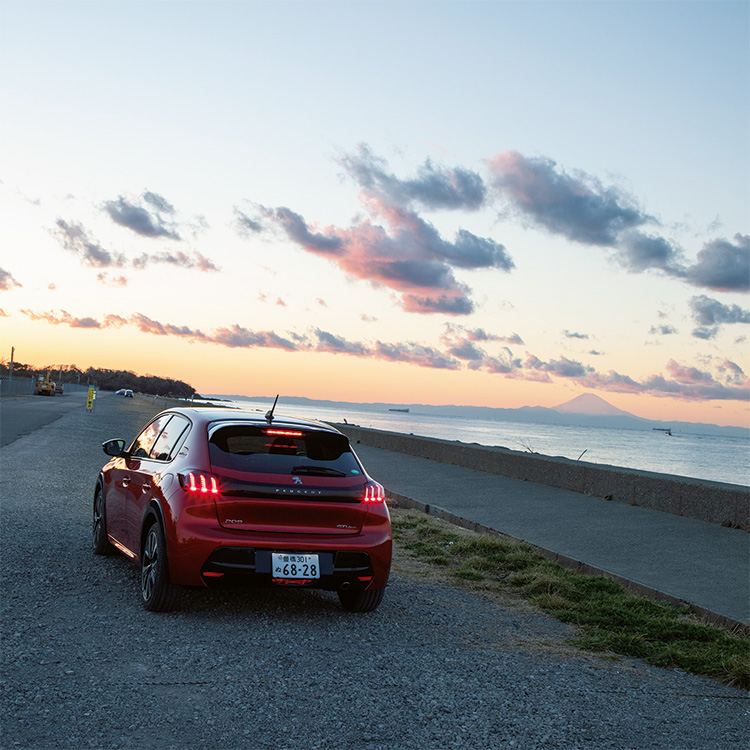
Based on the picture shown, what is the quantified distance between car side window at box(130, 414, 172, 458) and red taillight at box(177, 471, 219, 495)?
4.47 ft

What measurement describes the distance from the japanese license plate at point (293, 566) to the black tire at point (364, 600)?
58 cm

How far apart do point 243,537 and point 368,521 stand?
94cm

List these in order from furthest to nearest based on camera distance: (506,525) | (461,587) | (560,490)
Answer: (560,490)
(506,525)
(461,587)

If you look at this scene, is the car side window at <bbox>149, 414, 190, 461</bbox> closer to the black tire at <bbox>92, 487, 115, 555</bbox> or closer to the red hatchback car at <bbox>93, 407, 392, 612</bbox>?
the red hatchback car at <bbox>93, 407, 392, 612</bbox>

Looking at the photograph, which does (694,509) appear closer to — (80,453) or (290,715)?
(290,715)

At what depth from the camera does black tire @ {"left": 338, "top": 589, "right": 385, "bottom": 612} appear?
6.31 metres

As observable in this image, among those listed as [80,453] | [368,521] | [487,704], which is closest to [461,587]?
[368,521]

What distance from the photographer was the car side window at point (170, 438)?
661 cm

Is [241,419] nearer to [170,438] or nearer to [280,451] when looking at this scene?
[280,451]

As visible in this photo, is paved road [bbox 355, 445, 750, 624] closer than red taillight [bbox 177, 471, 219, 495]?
No

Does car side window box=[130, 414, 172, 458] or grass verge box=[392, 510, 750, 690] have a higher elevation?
car side window box=[130, 414, 172, 458]

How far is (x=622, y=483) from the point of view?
12.6 meters

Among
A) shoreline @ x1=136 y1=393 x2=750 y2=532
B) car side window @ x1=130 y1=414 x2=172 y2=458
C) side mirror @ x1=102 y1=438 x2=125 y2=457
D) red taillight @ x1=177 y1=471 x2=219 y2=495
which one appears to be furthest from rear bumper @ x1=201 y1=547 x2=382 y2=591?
shoreline @ x1=136 y1=393 x2=750 y2=532

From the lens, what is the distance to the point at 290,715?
4070mm
